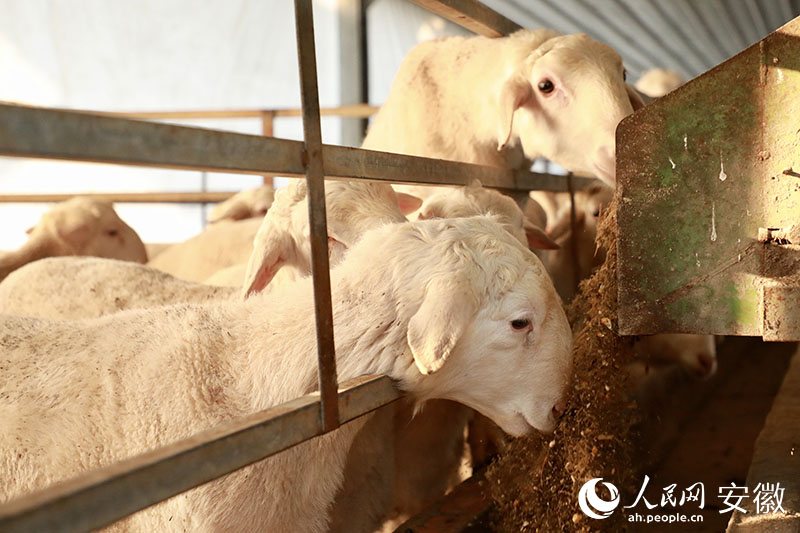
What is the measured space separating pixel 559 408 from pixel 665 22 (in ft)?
29.2

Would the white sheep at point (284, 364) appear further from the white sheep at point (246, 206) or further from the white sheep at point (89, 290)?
the white sheep at point (246, 206)

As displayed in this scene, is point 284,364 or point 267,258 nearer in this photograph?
point 284,364

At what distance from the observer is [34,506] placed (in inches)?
47.5

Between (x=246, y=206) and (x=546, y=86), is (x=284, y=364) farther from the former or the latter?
(x=246, y=206)

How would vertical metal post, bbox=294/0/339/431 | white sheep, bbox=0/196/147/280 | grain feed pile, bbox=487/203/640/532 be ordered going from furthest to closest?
white sheep, bbox=0/196/147/280
grain feed pile, bbox=487/203/640/532
vertical metal post, bbox=294/0/339/431

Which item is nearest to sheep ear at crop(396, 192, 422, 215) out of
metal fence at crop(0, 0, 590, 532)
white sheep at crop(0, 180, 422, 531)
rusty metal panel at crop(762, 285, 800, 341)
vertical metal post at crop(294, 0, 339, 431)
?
white sheep at crop(0, 180, 422, 531)

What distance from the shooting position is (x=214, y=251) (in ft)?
19.2

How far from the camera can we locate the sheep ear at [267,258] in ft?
9.78

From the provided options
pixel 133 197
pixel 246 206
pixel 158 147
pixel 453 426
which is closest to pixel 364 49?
pixel 133 197

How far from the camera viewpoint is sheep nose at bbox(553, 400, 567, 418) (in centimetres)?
245

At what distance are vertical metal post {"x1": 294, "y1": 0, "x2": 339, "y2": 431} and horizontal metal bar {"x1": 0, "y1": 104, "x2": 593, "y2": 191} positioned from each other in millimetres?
42

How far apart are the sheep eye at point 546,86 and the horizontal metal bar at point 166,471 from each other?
2.22 m

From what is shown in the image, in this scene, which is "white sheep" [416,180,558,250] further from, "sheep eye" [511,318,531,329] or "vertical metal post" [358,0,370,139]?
"vertical metal post" [358,0,370,139]

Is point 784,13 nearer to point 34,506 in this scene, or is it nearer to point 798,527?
point 798,527
